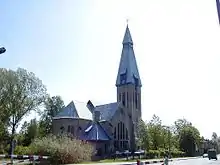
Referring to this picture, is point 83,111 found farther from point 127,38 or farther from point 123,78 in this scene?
point 127,38

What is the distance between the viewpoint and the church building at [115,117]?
64438 millimetres

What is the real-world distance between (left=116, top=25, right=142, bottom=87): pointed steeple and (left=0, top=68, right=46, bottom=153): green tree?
86.9 feet

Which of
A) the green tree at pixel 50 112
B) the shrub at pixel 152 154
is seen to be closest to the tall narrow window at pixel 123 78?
the green tree at pixel 50 112

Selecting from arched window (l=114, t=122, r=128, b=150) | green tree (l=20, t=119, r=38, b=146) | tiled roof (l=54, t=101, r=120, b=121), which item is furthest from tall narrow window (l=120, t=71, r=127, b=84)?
green tree (l=20, t=119, r=38, b=146)

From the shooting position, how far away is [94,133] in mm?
63188

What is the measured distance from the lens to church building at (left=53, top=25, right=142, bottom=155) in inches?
2537

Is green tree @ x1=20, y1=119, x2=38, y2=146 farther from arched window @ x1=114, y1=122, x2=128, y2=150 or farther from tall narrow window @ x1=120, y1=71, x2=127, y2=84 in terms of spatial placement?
tall narrow window @ x1=120, y1=71, x2=127, y2=84

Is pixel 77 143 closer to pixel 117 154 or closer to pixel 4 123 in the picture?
pixel 4 123

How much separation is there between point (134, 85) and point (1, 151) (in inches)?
1406

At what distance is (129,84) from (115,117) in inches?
440

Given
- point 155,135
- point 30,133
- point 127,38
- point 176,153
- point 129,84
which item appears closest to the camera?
Answer: point 155,135

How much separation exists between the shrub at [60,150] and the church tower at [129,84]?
36262 mm

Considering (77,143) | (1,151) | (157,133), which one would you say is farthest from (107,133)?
(77,143)

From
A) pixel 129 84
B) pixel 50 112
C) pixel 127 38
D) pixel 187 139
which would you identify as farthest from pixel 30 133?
pixel 187 139
